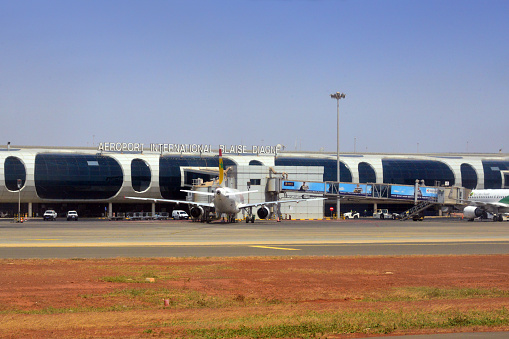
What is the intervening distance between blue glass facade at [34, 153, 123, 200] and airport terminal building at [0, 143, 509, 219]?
183 mm

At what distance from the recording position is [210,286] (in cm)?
1756

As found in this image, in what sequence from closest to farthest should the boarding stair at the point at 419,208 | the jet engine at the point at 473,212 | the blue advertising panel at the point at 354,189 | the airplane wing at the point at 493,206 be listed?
the airplane wing at the point at 493,206 → the jet engine at the point at 473,212 → the boarding stair at the point at 419,208 → the blue advertising panel at the point at 354,189

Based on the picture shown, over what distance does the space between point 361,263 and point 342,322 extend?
12001 mm

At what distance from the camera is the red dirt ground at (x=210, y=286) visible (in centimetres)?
1261

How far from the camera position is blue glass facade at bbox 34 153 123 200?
360 feet

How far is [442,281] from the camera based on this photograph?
62.8 feet

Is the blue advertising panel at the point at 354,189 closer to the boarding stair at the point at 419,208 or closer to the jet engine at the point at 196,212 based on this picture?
the boarding stair at the point at 419,208

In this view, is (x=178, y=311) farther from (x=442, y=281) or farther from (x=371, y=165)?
(x=371, y=165)

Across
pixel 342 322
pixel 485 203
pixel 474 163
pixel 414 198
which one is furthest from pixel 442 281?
pixel 474 163

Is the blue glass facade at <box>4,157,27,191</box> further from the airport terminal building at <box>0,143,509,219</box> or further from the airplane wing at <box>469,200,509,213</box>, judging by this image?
the airplane wing at <box>469,200,509,213</box>

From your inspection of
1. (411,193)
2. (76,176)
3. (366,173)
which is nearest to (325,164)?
(366,173)

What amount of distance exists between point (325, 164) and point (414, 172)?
→ 20.0 m

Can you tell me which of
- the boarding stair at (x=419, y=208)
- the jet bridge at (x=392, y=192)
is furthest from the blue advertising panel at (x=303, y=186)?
the boarding stair at (x=419, y=208)

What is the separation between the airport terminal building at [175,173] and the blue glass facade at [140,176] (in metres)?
0.19
